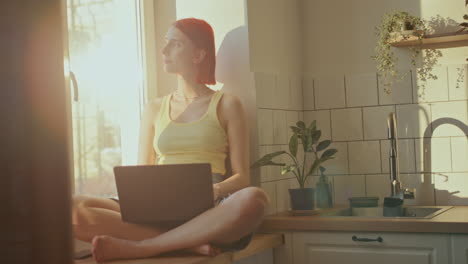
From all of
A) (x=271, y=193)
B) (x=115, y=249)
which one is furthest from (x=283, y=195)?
(x=115, y=249)

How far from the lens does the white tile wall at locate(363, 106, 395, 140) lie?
2.66 m

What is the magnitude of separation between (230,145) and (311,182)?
66cm

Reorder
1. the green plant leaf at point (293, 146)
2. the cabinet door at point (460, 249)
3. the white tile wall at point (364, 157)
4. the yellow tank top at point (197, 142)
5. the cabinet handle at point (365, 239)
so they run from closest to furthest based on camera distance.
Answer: the cabinet door at point (460, 249)
the cabinet handle at point (365, 239)
the yellow tank top at point (197, 142)
the green plant leaf at point (293, 146)
the white tile wall at point (364, 157)

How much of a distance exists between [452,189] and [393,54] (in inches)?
23.2

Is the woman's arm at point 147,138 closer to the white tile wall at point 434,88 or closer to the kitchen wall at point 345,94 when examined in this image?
the kitchen wall at point 345,94

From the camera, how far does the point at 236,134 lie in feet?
7.45

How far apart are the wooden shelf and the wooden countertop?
0.64 meters

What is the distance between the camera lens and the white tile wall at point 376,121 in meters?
2.66

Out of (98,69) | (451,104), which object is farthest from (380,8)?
(98,69)

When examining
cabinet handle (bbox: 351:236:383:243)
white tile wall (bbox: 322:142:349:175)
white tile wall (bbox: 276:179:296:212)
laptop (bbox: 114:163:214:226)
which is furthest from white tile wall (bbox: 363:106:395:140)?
laptop (bbox: 114:163:214:226)

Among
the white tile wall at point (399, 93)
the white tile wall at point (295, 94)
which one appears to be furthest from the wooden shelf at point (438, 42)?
the white tile wall at point (295, 94)

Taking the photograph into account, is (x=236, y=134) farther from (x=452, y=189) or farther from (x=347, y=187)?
(x=452, y=189)

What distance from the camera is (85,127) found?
2.21m

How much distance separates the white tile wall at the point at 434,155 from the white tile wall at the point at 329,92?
14.5 inches
